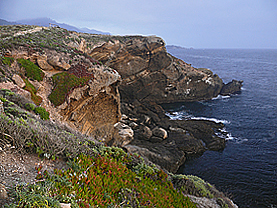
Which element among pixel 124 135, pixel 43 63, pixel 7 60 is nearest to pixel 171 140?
pixel 124 135

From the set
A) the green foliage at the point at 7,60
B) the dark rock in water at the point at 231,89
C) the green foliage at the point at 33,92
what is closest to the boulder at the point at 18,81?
the green foliage at the point at 33,92

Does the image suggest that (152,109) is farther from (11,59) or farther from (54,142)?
(54,142)

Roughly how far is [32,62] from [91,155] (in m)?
13.9

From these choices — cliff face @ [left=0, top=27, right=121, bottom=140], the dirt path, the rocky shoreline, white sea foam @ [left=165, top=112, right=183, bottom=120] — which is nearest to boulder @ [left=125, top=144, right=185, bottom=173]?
the rocky shoreline

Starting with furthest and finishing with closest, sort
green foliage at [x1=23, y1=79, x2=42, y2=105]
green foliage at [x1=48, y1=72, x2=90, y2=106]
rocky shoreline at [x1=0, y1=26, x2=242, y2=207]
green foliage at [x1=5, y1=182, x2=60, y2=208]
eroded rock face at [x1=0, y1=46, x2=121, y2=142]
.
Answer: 1. rocky shoreline at [x1=0, y1=26, x2=242, y2=207]
2. eroded rock face at [x1=0, y1=46, x2=121, y2=142]
3. green foliage at [x1=48, y1=72, x2=90, y2=106]
4. green foliage at [x1=23, y1=79, x2=42, y2=105]
5. green foliage at [x1=5, y1=182, x2=60, y2=208]

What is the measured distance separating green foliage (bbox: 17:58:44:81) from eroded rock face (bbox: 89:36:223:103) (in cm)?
2632

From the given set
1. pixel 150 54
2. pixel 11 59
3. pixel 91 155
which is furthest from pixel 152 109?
pixel 91 155

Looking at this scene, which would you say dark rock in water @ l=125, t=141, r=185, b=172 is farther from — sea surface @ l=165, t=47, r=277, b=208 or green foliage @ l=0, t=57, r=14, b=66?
green foliage @ l=0, t=57, r=14, b=66

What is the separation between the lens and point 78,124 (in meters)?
19.8

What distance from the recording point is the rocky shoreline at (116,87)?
1697 centimetres

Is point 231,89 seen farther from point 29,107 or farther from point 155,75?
point 29,107

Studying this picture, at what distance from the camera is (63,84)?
17.9 m

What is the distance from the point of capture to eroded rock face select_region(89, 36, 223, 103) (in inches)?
1805

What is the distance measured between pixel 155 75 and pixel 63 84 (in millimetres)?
35870
